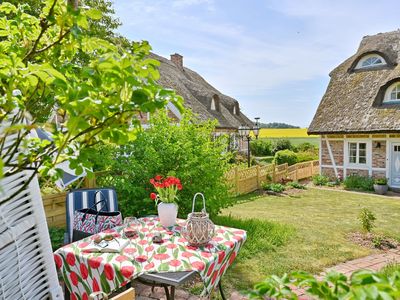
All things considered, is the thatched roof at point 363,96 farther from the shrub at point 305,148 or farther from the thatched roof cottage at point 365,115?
the shrub at point 305,148

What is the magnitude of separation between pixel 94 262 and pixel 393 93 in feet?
47.9

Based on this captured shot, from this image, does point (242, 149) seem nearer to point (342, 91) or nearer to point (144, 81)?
point (342, 91)

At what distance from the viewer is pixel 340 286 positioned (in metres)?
0.74

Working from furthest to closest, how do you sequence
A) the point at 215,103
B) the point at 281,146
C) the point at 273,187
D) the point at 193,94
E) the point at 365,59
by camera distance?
1. the point at 281,146
2. the point at 215,103
3. the point at 193,94
4. the point at 365,59
5. the point at 273,187

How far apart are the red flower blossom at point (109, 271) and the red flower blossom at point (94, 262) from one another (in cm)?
9

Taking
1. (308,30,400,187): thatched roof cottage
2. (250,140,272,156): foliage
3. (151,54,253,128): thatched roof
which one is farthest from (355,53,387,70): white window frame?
(250,140,272,156): foliage

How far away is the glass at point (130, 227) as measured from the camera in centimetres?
319

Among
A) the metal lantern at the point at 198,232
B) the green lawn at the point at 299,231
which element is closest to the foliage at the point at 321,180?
the green lawn at the point at 299,231

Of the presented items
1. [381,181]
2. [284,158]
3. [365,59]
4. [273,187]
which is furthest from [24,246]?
[365,59]

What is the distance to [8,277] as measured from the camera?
1.56 meters

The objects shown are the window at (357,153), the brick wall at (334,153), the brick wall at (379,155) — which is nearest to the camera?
the brick wall at (379,155)

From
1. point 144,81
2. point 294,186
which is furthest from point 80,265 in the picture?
point 294,186

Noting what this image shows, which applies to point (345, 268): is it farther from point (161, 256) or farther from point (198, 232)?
point (161, 256)

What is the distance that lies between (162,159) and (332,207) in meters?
6.37
